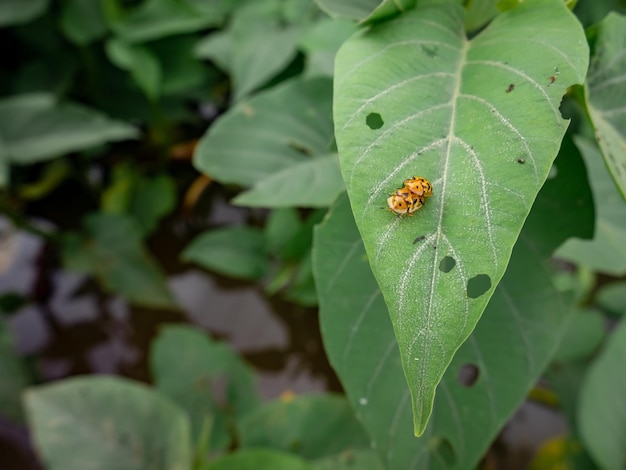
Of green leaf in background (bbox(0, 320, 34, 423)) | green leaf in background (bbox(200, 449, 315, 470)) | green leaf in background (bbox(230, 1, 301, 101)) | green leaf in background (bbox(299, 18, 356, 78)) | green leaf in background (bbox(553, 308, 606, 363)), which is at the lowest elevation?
green leaf in background (bbox(0, 320, 34, 423))

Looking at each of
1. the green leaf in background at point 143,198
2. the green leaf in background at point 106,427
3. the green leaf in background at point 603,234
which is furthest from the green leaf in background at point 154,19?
the green leaf in background at point 603,234

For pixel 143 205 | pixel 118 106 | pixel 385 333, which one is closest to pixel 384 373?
pixel 385 333

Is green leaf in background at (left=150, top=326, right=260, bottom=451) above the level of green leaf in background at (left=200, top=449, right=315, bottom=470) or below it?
below

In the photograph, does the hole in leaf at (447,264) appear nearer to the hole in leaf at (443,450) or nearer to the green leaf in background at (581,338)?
the hole in leaf at (443,450)

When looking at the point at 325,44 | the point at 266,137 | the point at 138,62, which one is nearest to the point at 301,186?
the point at 266,137

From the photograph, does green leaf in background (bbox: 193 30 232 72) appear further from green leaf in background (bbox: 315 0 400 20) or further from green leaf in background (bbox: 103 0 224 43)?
green leaf in background (bbox: 315 0 400 20)

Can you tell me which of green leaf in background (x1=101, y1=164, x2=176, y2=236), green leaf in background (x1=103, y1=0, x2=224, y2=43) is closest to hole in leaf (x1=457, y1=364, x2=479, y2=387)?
green leaf in background (x1=101, y1=164, x2=176, y2=236)
